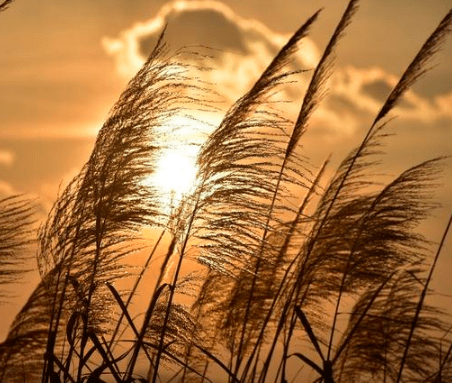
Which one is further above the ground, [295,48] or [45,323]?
[295,48]

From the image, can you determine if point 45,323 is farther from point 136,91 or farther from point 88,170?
point 136,91

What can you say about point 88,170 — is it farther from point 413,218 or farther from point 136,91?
point 413,218

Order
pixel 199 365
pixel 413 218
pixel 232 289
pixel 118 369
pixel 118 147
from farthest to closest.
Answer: pixel 199 365, pixel 232 289, pixel 413 218, pixel 118 147, pixel 118 369

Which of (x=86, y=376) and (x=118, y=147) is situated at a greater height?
(x=118, y=147)

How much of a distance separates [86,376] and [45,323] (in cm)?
144

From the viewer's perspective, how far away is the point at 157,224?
3.89m

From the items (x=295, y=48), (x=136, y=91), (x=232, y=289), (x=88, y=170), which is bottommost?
(x=232, y=289)

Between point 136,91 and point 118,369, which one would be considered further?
point 136,91

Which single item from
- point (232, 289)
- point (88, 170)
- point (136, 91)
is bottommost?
point (232, 289)

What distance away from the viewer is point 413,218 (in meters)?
4.72

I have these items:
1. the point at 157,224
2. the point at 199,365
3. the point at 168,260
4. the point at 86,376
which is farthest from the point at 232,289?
the point at 86,376

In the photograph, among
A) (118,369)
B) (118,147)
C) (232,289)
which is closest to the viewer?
(118,369)

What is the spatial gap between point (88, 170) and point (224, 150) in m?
0.68

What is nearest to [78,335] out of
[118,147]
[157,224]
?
[157,224]
